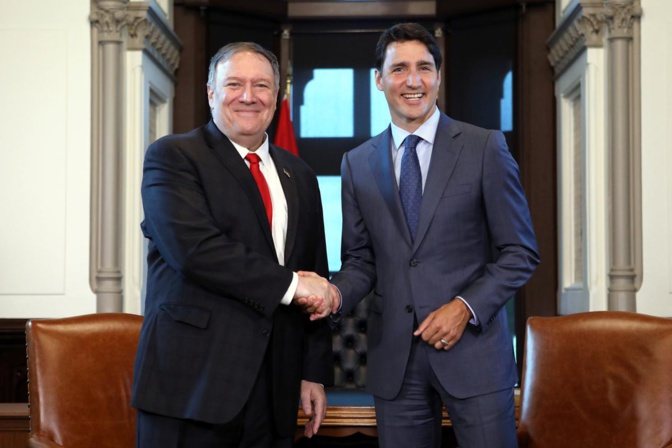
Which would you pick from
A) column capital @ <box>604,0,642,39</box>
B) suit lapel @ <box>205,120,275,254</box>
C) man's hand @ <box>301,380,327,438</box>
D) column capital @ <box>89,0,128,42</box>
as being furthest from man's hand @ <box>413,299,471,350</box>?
column capital @ <box>89,0,128,42</box>

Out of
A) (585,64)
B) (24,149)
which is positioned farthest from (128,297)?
(585,64)

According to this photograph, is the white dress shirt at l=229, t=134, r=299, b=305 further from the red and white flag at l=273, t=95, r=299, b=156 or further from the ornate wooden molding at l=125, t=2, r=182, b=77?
the red and white flag at l=273, t=95, r=299, b=156

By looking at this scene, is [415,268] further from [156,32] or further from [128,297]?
[156,32]

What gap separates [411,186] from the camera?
2.63 metres

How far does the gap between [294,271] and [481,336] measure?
52 cm

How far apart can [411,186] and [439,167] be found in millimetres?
94

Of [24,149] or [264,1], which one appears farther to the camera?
[264,1]

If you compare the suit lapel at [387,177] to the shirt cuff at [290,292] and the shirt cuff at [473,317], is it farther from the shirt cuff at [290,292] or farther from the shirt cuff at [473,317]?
the shirt cuff at [290,292]

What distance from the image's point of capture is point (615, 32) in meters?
4.92

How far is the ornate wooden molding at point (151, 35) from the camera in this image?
16.7ft

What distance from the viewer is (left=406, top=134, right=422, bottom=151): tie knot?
266 centimetres

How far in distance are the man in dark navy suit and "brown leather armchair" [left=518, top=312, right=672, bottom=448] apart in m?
0.77

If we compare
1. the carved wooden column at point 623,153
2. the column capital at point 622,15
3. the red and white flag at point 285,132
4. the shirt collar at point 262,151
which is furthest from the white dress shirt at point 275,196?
the red and white flag at point 285,132

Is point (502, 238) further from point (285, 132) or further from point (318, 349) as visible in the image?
point (285, 132)
